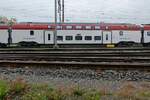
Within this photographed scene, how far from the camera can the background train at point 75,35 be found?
45.0 metres

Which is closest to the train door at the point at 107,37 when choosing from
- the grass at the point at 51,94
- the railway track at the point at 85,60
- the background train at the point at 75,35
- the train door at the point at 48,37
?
the background train at the point at 75,35

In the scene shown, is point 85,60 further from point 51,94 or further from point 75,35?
point 75,35

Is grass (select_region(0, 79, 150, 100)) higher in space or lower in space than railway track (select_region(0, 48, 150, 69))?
higher

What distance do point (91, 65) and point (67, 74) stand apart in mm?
1484

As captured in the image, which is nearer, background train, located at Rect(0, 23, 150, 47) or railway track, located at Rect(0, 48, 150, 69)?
railway track, located at Rect(0, 48, 150, 69)

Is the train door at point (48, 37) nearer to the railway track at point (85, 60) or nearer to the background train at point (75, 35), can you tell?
the background train at point (75, 35)

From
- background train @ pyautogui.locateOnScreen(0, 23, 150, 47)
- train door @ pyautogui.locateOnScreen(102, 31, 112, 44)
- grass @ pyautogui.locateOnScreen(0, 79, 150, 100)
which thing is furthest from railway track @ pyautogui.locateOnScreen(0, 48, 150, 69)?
train door @ pyautogui.locateOnScreen(102, 31, 112, 44)

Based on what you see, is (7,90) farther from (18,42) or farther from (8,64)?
(18,42)

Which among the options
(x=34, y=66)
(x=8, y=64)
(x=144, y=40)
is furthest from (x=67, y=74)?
(x=144, y=40)

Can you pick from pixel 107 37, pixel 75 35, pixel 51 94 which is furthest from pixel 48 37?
pixel 51 94

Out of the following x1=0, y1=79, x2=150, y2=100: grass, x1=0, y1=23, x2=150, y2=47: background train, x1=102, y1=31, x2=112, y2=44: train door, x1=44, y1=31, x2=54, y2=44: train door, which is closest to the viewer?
x1=0, y1=79, x2=150, y2=100: grass

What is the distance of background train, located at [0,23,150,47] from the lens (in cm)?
4500

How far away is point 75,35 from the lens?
1821 inches

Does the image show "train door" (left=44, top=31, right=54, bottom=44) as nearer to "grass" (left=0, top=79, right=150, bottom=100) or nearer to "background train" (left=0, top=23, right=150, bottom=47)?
"background train" (left=0, top=23, right=150, bottom=47)
